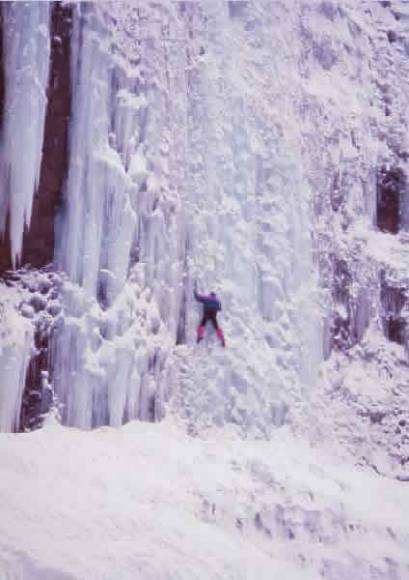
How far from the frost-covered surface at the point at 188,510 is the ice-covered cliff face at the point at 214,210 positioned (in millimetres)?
495

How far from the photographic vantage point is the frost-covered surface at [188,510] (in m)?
6.88

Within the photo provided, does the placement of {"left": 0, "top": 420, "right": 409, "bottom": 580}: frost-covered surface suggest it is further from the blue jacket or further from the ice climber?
the blue jacket

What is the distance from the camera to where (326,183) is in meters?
12.1

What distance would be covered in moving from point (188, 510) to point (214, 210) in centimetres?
442

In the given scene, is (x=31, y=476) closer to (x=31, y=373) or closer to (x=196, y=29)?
(x=31, y=373)

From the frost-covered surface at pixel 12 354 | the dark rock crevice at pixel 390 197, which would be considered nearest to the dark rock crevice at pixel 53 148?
the frost-covered surface at pixel 12 354

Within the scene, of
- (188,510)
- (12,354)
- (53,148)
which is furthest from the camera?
(53,148)

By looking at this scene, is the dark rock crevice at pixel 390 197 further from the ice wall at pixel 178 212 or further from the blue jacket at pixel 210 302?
the blue jacket at pixel 210 302

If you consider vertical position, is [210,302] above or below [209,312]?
above

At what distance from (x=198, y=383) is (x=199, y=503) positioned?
6.42 ft

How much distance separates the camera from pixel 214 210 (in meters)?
10.6

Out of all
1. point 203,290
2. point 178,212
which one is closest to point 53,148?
point 178,212

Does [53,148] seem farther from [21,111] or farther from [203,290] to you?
[203,290]

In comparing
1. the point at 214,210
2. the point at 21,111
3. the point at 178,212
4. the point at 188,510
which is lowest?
the point at 188,510
